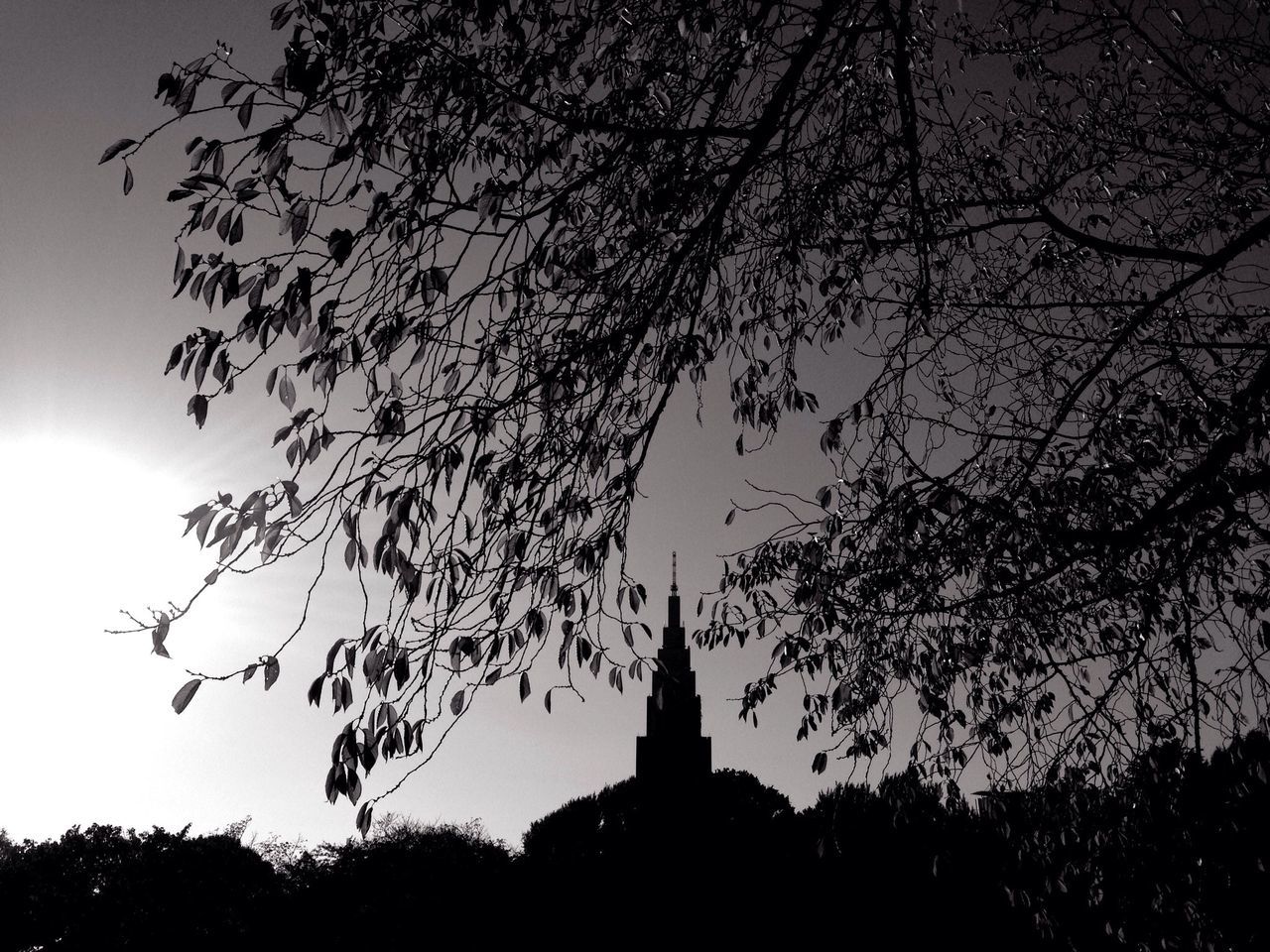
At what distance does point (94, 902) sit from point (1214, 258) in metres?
31.5

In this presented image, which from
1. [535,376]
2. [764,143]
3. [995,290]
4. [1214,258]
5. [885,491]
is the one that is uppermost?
[995,290]

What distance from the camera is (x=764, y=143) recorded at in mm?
4707

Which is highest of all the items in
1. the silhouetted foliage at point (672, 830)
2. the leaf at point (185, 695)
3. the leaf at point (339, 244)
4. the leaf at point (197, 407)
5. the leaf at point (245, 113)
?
the silhouetted foliage at point (672, 830)

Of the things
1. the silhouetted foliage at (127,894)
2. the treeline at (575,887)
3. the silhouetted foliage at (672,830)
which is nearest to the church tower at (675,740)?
the silhouetted foliage at (672,830)

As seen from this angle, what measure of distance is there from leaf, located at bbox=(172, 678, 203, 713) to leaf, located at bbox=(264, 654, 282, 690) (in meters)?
0.24

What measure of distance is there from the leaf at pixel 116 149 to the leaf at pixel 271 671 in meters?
1.98

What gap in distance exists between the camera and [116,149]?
316 cm

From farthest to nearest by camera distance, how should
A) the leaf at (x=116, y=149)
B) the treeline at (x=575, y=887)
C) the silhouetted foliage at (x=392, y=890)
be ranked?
the silhouetted foliage at (x=392, y=890) < the treeline at (x=575, y=887) < the leaf at (x=116, y=149)

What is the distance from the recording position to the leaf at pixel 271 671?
3.30 m

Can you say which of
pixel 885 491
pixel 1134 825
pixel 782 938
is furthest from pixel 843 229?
pixel 782 938

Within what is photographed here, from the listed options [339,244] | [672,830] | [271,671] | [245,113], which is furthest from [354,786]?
[672,830]

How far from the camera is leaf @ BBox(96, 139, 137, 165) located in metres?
3.13

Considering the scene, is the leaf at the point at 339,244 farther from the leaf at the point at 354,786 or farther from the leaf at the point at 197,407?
the leaf at the point at 354,786

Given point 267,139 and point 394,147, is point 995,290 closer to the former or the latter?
point 394,147
